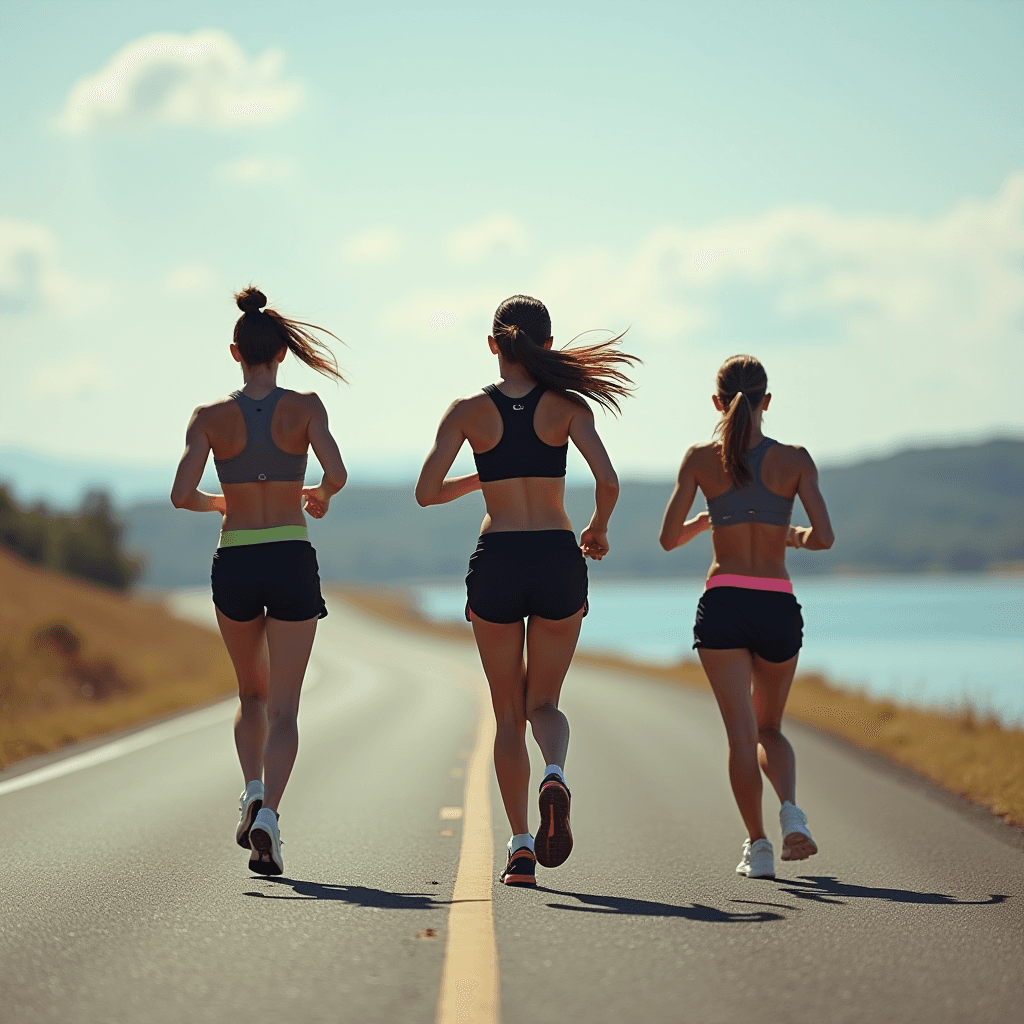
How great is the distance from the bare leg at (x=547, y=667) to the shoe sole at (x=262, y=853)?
3.96ft

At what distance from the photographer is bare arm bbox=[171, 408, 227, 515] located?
5844 millimetres

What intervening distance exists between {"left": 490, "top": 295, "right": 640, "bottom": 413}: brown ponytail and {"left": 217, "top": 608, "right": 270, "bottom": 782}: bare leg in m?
1.69

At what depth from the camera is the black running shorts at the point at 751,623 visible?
5875 mm

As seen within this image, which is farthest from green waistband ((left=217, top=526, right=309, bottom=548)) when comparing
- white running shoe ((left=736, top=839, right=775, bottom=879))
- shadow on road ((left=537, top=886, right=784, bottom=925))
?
white running shoe ((left=736, top=839, right=775, bottom=879))

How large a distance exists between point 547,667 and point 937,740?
828 centimetres

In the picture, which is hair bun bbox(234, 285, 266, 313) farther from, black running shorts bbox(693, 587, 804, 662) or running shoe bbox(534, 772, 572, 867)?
running shoe bbox(534, 772, 572, 867)

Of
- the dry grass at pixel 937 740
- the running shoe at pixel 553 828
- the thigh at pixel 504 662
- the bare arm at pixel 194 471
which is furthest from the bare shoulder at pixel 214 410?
the dry grass at pixel 937 740

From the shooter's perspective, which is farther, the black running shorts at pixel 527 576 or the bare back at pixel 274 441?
the bare back at pixel 274 441

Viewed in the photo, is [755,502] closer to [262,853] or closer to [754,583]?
[754,583]

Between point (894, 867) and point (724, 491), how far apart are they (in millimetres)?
1954

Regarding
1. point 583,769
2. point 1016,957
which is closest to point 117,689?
point 583,769

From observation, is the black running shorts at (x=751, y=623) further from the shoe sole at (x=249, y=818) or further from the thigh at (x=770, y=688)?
the shoe sole at (x=249, y=818)

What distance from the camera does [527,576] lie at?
5461 millimetres

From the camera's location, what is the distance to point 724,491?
19.7ft
